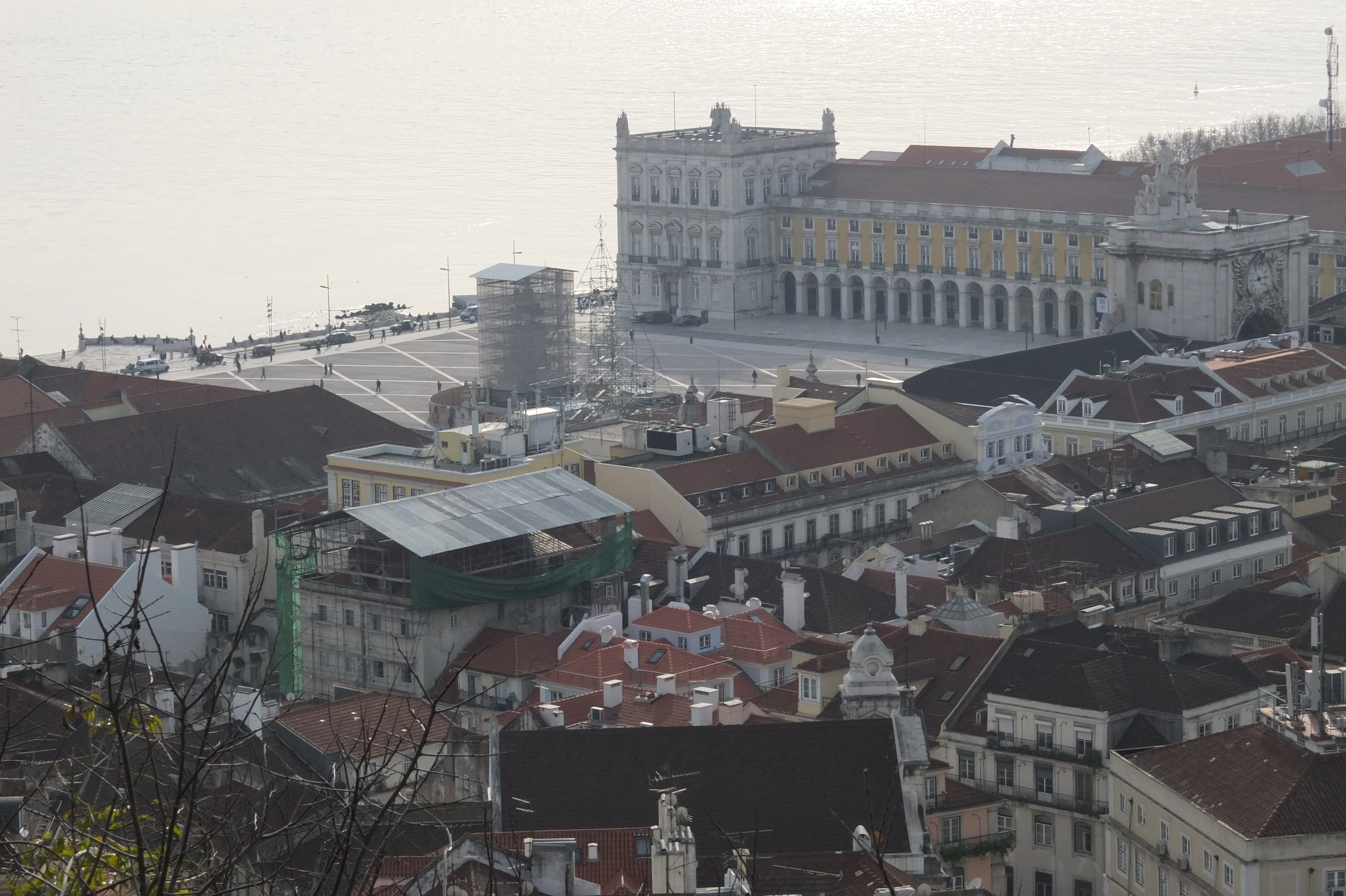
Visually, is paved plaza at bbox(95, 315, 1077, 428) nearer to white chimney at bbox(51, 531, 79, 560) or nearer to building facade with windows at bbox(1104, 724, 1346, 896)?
white chimney at bbox(51, 531, 79, 560)

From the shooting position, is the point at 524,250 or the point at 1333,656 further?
the point at 524,250

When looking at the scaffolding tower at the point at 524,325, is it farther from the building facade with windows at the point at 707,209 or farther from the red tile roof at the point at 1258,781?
the red tile roof at the point at 1258,781

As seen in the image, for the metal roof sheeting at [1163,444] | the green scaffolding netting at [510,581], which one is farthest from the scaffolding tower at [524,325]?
the green scaffolding netting at [510,581]

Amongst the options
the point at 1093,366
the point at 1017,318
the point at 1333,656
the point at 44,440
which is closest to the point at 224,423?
the point at 44,440

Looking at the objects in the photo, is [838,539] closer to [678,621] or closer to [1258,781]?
[678,621]

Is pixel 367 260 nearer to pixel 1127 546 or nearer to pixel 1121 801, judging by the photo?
pixel 1127 546
